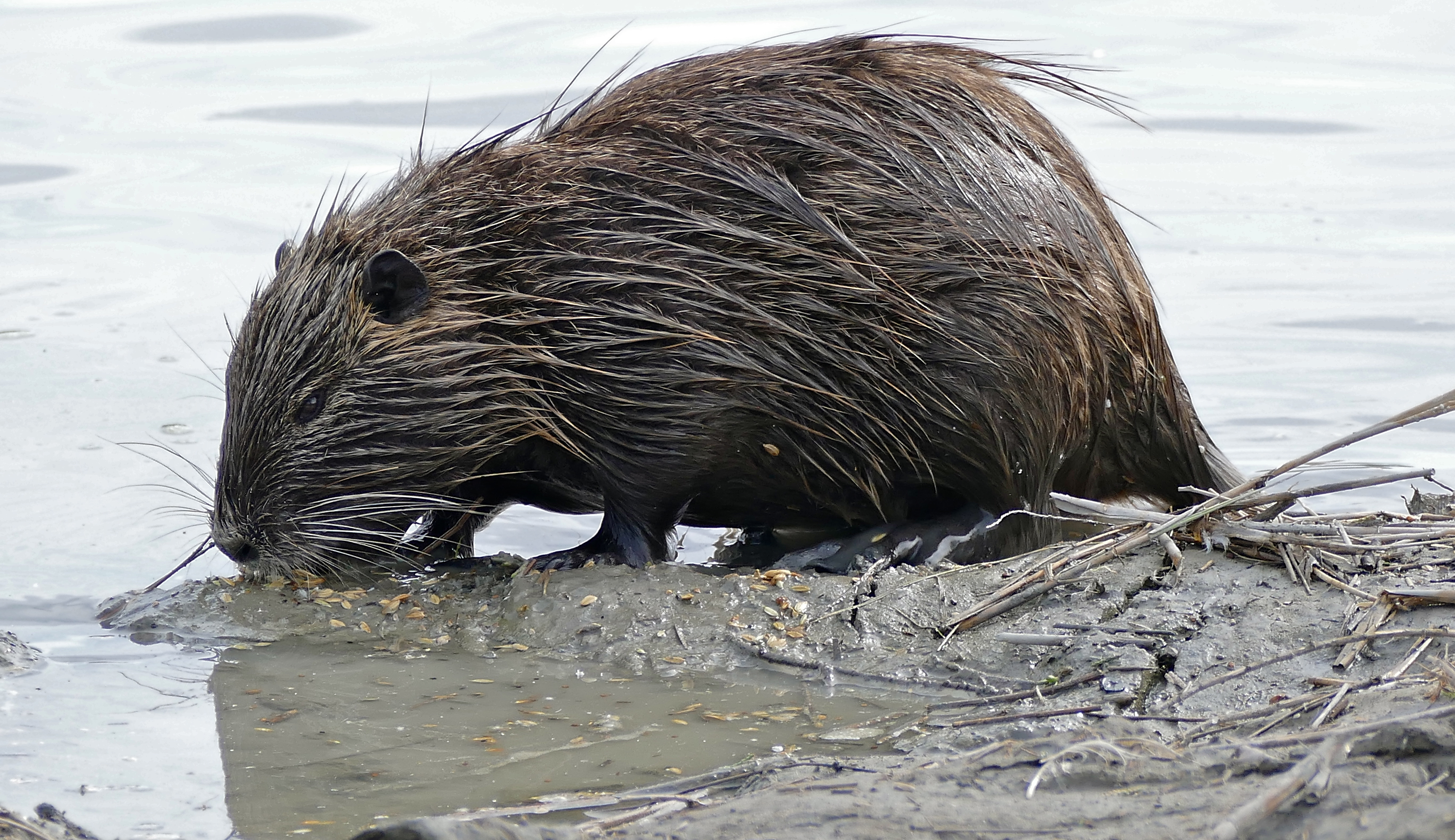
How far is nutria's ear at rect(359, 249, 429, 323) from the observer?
4.06 m

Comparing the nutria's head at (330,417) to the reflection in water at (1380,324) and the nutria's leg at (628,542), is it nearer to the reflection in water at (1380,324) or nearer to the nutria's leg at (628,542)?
the nutria's leg at (628,542)

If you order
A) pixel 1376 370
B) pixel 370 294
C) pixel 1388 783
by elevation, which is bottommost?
pixel 1376 370

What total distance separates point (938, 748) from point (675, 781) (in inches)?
22.9

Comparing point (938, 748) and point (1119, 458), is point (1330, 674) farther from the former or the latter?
point (1119, 458)

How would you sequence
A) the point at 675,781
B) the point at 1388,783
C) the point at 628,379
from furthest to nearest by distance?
the point at 628,379 < the point at 675,781 < the point at 1388,783

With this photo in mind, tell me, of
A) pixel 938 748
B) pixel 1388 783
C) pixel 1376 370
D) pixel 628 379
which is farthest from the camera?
pixel 1376 370

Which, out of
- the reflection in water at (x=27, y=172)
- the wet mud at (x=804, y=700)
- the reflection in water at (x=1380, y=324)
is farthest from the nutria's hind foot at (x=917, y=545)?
the reflection in water at (x=27, y=172)

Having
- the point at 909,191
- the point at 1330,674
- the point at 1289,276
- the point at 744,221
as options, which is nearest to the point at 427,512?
the point at 744,221

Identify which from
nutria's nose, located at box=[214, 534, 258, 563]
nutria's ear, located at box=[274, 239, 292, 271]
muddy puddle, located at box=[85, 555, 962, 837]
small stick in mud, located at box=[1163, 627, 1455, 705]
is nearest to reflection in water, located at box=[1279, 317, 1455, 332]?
muddy puddle, located at box=[85, 555, 962, 837]

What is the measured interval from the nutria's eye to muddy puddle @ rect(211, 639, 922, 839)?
617 millimetres

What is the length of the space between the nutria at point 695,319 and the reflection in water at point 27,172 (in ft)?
19.2

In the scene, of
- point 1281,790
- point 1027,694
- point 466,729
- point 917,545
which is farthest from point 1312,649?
point 466,729

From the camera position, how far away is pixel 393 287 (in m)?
4.11

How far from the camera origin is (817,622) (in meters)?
3.81
